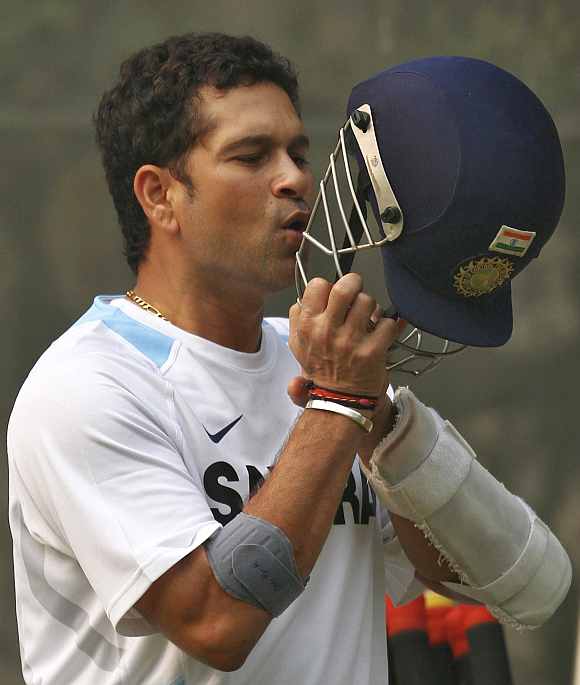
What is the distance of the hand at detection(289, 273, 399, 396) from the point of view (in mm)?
2047

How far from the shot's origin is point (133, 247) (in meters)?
2.60

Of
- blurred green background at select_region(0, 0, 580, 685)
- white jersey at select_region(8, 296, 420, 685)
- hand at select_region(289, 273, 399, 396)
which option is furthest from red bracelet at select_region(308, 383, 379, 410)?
blurred green background at select_region(0, 0, 580, 685)

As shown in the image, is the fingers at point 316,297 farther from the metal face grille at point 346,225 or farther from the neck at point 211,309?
the neck at point 211,309

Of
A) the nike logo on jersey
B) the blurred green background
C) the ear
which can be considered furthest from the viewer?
the blurred green background

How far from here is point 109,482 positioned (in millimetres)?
2023

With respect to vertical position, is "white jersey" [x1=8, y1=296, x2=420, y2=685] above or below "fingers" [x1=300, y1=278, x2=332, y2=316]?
below

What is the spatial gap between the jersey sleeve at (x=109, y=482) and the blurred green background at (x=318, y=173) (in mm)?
1761

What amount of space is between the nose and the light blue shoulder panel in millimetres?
315

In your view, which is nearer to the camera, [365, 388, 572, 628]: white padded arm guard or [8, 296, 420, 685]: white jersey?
[8, 296, 420, 685]: white jersey

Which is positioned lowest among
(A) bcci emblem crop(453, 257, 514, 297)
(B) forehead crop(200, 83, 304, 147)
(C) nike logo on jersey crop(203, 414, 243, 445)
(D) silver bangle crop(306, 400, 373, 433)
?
(C) nike logo on jersey crop(203, 414, 243, 445)

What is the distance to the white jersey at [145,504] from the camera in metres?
2.01

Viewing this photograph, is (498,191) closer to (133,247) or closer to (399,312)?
(399,312)

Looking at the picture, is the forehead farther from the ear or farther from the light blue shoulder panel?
the light blue shoulder panel

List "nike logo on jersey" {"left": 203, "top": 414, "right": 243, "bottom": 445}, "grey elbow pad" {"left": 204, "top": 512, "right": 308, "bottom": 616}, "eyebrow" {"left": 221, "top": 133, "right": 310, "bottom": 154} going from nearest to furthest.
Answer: "grey elbow pad" {"left": 204, "top": 512, "right": 308, "bottom": 616} → "nike logo on jersey" {"left": 203, "top": 414, "right": 243, "bottom": 445} → "eyebrow" {"left": 221, "top": 133, "right": 310, "bottom": 154}
